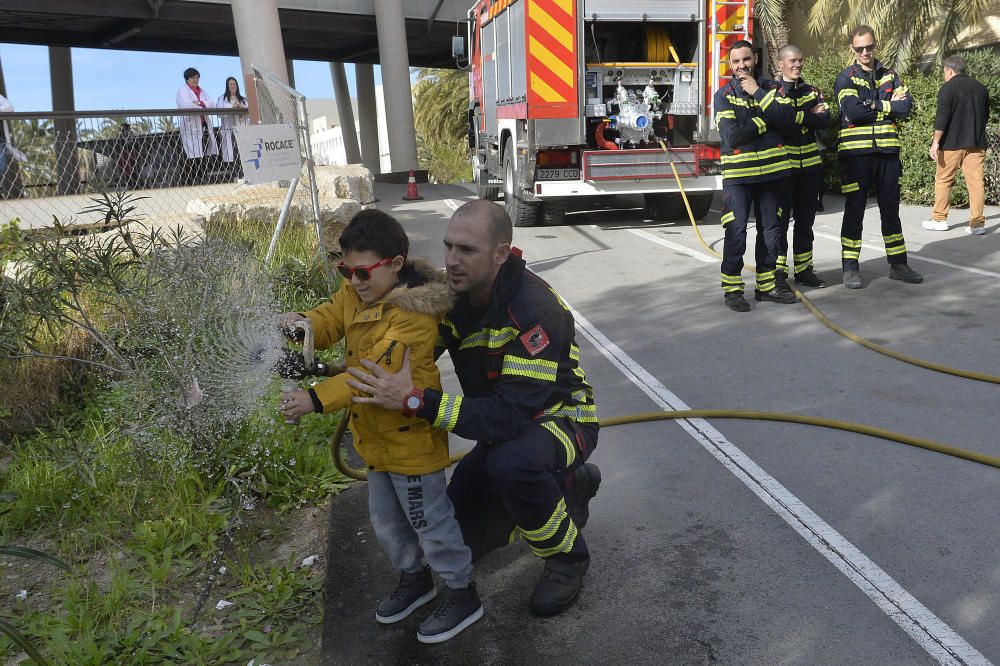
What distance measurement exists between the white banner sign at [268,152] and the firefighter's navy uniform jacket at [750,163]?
344 centimetres

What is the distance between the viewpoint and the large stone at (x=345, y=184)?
10586mm

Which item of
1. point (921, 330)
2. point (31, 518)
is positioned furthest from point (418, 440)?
point (921, 330)

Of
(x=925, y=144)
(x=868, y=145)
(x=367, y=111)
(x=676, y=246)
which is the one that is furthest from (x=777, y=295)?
(x=367, y=111)

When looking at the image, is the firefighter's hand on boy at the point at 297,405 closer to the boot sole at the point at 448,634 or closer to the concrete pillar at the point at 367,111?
the boot sole at the point at 448,634

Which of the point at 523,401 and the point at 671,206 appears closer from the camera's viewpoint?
the point at 523,401

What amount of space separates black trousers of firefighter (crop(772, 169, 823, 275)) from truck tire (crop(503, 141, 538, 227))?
503cm

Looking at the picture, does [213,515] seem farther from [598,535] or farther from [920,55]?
[920,55]

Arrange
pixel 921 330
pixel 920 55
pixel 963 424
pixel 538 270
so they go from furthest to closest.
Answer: pixel 920 55 → pixel 538 270 → pixel 921 330 → pixel 963 424

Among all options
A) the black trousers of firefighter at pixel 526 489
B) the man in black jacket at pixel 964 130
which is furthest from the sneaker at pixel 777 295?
the black trousers of firefighter at pixel 526 489

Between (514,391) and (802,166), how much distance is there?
5.23 m

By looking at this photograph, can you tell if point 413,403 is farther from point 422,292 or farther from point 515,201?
point 515,201

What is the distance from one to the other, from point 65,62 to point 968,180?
30045 mm

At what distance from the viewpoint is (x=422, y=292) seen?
9.26 ft

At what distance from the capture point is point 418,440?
2873mm
